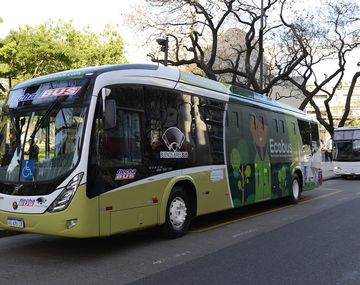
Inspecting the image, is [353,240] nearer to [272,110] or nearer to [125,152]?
[125,152]

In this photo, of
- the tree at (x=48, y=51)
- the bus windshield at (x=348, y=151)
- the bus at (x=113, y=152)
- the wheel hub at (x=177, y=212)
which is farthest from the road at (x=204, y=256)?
the tree at (x=48, y=51)

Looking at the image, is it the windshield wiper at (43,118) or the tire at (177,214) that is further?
the tire at (177,214)

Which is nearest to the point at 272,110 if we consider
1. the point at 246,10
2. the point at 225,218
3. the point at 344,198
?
the point at 225,218

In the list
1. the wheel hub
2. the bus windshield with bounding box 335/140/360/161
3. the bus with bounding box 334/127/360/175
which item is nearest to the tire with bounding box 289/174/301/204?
the wheel hub

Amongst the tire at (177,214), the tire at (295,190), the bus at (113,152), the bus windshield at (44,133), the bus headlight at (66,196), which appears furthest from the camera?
the tire at (295,190)

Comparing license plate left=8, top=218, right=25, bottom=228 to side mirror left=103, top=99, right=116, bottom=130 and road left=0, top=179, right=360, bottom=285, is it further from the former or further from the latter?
side mirror left=103, top=99, right=116, bottom=130

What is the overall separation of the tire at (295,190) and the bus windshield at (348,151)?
1219 cm

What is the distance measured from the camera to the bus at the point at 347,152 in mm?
25266

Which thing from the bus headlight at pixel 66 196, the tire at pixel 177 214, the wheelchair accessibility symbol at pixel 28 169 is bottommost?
the tire at pixel 177 214

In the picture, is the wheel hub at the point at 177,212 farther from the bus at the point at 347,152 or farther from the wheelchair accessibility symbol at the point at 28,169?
the bus at the point at 347,152

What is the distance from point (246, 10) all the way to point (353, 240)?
61.3 ft

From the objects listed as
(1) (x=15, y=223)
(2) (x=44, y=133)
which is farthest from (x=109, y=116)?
(1) (x=15, y=223)

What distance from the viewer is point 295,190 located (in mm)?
14289

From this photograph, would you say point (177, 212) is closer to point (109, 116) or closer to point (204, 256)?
point (204, 256)
